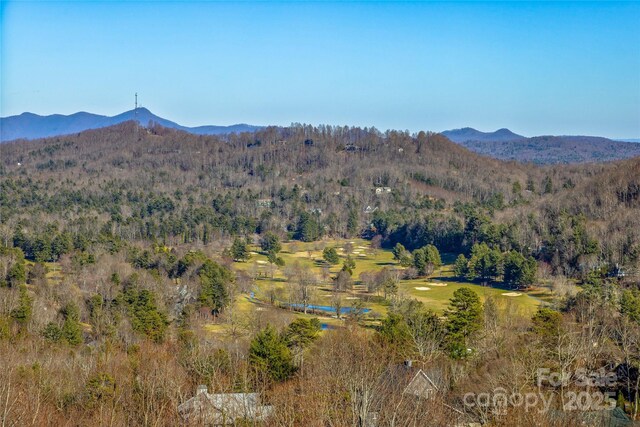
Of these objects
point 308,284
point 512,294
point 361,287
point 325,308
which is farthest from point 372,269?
point 325,308

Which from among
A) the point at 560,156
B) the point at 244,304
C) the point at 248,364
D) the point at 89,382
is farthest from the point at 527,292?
the point at 560,156

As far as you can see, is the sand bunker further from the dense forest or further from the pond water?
the pond water

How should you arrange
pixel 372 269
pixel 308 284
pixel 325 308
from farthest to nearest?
1. pixel 372 269
2. pixel 308 284
3. pixel 325 308

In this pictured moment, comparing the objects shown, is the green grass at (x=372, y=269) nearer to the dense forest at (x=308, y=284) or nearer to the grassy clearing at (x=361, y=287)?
the grassy clearing at (x=361, y=287)

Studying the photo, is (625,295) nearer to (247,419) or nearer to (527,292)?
(527,292)

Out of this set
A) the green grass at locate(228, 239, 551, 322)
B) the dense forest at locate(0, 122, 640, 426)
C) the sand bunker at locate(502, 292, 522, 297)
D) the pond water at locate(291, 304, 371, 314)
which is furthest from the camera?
the sand bunker at locate(502, 292, 522, 297)

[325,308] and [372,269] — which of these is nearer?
[325,308]

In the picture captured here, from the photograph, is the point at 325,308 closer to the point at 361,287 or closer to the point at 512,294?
the point at 361,287

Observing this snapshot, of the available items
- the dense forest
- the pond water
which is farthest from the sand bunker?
the pond water
